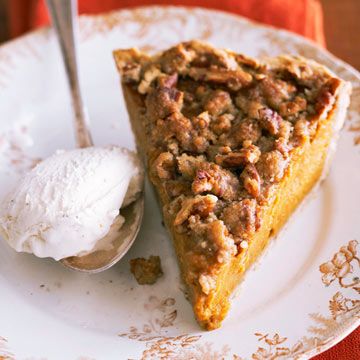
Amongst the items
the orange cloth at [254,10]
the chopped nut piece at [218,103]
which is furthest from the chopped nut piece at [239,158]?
the orange cloth at [254,10]

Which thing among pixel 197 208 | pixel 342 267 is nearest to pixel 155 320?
pixel 197 208

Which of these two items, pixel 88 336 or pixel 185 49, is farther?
pixel 185 49

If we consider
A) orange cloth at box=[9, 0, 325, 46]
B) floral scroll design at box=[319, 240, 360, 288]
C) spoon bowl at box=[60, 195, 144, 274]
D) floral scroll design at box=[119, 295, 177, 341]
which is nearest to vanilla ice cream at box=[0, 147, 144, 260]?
spoon bowl at box=[60, 195, 144, 274]

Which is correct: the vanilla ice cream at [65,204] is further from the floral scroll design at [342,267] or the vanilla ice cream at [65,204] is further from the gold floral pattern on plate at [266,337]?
the floral scroll design at [342,267]

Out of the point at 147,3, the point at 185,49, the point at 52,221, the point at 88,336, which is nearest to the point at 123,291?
the point at 88,336

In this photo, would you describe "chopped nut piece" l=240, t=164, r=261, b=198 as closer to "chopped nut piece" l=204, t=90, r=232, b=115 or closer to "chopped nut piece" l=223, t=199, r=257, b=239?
"chopped nut piece" l=223, t=199, r=257, b=239

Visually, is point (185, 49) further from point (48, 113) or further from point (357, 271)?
point (357, 271)
